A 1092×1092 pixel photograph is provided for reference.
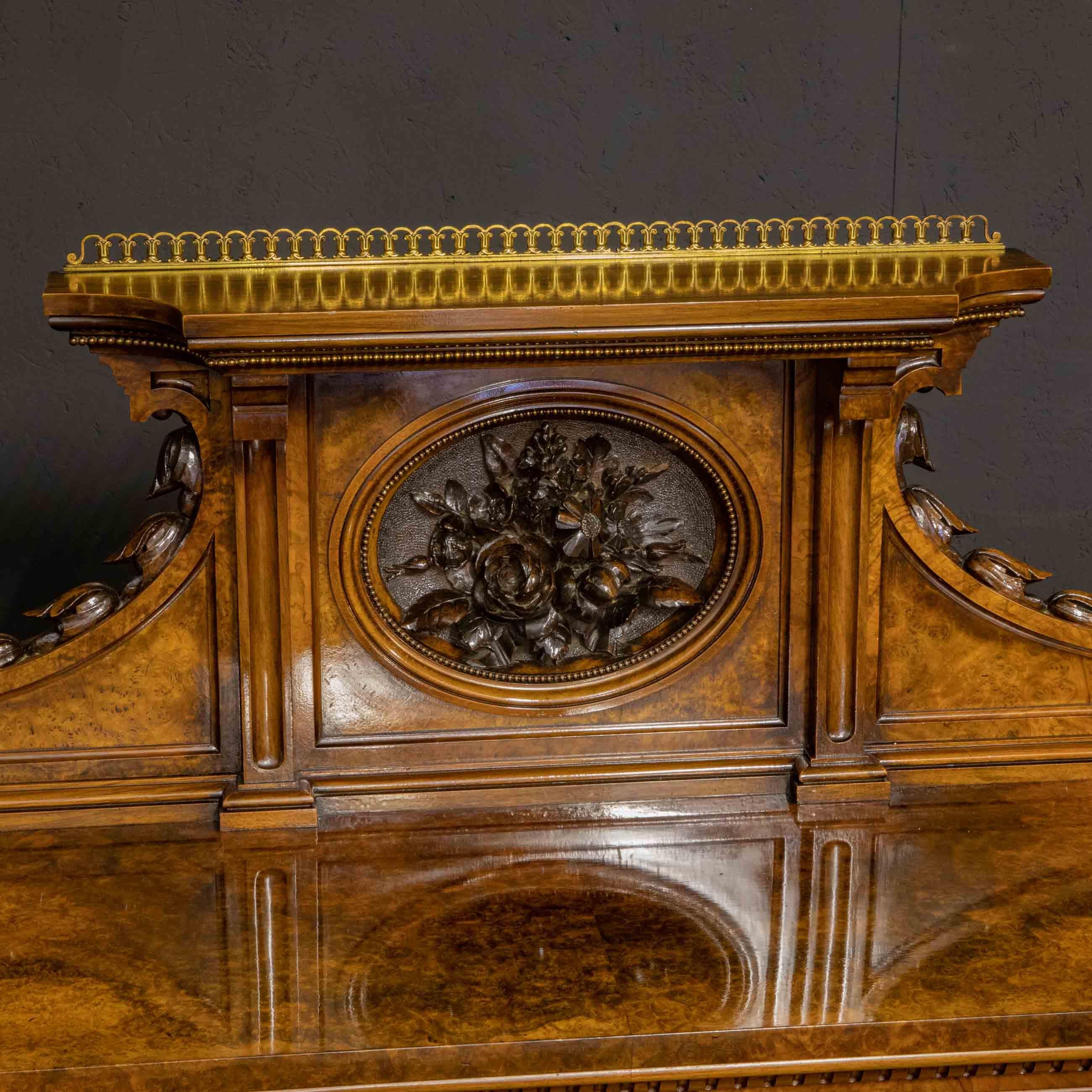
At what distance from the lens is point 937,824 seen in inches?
117

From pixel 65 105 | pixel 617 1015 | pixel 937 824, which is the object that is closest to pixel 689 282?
pixel 937 824

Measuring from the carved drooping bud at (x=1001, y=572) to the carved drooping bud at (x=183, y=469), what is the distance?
127 centimetres

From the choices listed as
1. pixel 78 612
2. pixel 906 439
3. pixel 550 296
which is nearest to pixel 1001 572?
pixel 906 439

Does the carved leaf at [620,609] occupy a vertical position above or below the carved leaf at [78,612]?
above

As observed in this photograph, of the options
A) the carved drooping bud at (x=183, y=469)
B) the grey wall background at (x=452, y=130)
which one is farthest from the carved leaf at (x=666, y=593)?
the grey wall background at (x=452, y=130)

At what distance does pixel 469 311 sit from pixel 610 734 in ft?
2.57

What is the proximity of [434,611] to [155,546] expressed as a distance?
17.9 inches

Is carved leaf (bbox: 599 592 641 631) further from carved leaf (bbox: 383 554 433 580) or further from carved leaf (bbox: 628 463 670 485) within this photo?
carved leaf (bbox: 383 554 433 580)

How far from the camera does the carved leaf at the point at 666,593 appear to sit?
9.78 ft

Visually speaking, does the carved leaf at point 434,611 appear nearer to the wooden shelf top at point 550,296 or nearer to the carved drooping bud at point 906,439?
the wooden shelf top at point 550,296

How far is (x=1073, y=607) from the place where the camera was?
3064 millimetres

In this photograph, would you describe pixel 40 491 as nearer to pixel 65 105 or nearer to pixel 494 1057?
pixel 65 105

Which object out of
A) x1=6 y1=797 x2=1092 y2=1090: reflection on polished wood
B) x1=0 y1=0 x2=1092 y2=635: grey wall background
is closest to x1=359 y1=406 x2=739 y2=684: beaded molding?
x1=6 y1=797 x2=1092 y2=1090: reflection on polished wood

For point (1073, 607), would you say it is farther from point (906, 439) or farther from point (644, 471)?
point (644, 471)
